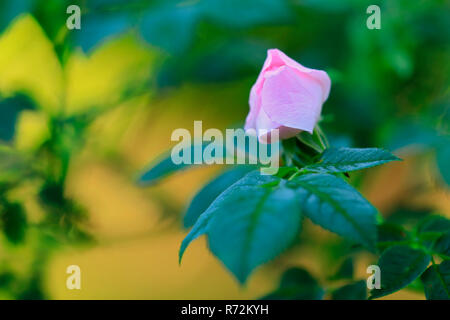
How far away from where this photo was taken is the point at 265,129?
13.3 inches

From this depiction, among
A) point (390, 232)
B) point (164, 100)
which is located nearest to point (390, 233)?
point (390, 232)

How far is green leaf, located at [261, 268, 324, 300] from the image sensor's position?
470 mm

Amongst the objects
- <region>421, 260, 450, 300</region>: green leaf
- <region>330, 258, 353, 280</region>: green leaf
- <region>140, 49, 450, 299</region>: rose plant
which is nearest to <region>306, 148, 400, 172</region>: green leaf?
<region>140, 49, 450, 299</region>: rose plant

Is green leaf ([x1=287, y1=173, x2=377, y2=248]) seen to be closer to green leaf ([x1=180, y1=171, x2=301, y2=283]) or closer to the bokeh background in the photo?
green leaf ([x1=180, y1=171, x2=301, y2=283])

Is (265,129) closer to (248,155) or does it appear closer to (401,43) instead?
(248,155)

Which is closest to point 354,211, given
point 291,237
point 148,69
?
point 291,237

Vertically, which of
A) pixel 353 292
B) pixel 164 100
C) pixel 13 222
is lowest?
pixel 353 292

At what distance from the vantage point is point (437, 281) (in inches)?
13.4

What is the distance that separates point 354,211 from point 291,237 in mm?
46

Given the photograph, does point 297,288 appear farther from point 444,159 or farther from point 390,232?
point 444,159

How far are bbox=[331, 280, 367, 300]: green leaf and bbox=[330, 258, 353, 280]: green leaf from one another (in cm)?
6

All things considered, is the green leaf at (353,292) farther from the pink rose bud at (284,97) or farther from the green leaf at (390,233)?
the pink rose bud at (284,97)

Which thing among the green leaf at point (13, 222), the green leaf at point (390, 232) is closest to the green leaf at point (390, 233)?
the green leaf at point (390, 232)

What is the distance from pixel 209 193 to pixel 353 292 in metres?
0.17
